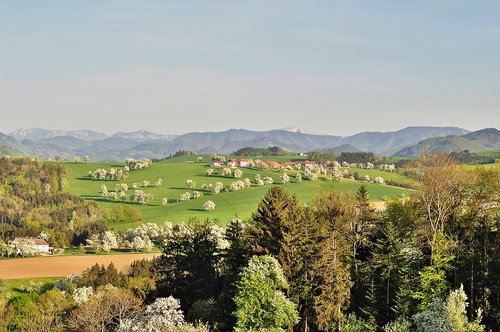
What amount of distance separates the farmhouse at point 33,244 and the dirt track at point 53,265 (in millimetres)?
10288

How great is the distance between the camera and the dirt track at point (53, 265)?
366ft

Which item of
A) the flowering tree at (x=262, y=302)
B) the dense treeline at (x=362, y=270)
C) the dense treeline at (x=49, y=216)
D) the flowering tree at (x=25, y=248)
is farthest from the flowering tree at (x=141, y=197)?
the flowering tree at (x=262, y=302)

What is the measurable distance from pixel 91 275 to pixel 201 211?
80112 mm

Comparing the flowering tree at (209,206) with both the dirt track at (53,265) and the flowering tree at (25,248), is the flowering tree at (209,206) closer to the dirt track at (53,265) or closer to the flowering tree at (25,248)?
the dirt track at (53,265)

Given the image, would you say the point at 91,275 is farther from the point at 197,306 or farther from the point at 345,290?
the point at 345,290

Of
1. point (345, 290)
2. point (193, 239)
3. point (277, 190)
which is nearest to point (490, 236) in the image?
point (345, 290)

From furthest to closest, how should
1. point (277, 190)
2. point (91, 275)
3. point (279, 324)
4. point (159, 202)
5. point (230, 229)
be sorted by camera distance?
point (159, 202), point (91, 275), point (230, 229), point (277, 190), point (279, 324)

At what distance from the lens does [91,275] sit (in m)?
92.2

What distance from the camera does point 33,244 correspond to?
14188cm

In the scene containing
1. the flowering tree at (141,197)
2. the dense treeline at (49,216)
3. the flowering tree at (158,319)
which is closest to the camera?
the flowering tree at (158,319)

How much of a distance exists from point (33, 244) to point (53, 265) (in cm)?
2660

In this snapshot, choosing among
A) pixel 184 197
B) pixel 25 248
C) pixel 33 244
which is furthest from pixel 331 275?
pixel 184 197

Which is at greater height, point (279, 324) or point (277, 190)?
point (277, 190)

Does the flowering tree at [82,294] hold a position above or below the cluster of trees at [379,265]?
below
